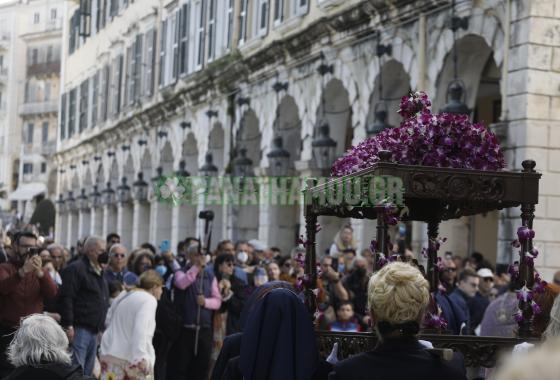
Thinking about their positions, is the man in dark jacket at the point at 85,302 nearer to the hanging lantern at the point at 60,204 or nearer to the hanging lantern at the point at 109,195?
the hanging lantern at the point at 109,195

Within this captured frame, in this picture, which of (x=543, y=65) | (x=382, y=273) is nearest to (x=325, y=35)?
(x=543, y=65)

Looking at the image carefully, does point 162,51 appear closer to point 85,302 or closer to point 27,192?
point 85,302

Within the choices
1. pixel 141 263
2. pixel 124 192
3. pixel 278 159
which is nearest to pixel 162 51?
pixel 124 192

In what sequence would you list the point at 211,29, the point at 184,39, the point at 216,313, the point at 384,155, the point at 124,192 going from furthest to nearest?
the point at 124,192 → the point at 184,39 → the point at 211,29 → the point at 216,313 → the point at 384,155

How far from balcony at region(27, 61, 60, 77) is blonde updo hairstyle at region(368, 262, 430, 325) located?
72.3 metres

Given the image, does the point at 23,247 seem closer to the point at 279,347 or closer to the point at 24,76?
the point at 279,347

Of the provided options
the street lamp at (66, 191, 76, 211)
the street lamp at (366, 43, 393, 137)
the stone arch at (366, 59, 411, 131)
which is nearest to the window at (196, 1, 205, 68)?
the stone arch at (366, 59, 411, 131)

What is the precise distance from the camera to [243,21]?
82.1 feet

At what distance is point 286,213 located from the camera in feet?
78.0

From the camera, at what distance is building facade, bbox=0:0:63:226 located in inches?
2931

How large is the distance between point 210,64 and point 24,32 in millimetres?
56884

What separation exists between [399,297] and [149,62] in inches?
1157

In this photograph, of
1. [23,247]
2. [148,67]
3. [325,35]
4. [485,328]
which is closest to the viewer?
[485,328]

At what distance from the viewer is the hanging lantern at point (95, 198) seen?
127 ft
